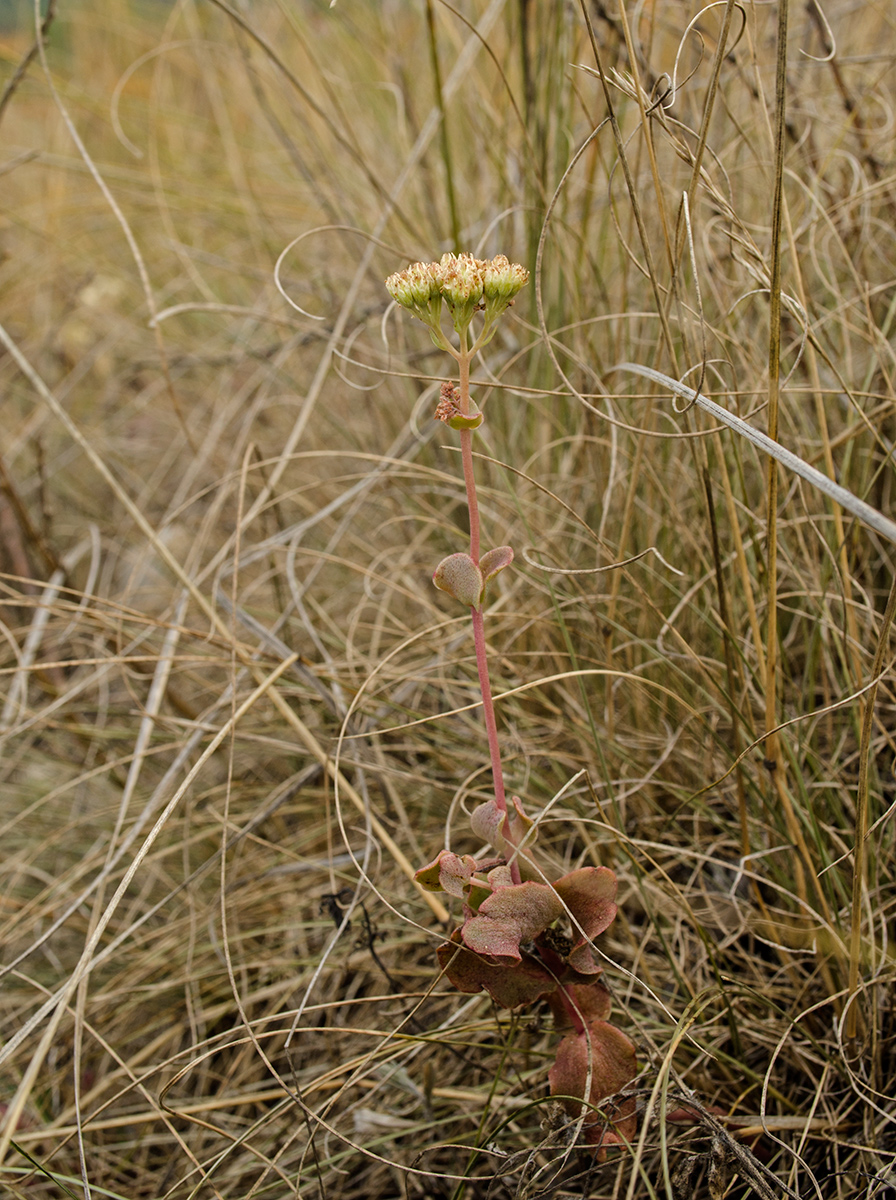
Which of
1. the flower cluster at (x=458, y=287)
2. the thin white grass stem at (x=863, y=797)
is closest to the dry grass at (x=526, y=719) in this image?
the thin white grass stem at (x=863, y=797)

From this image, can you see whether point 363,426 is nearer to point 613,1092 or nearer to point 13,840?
point 13,840

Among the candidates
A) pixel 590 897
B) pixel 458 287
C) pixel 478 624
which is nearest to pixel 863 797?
pixel 590 897

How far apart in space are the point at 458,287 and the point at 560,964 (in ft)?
1.71

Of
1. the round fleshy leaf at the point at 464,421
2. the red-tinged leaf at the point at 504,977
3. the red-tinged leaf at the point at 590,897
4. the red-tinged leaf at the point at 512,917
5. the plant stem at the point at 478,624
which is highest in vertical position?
the round fleshy leaf at the point at 464,421

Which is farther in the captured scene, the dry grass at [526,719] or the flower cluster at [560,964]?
the dry grass at [526,719]

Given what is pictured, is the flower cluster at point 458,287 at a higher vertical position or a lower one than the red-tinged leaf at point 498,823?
higher

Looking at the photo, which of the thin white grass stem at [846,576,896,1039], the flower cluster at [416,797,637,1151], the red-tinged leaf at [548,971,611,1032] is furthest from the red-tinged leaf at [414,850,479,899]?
the thin white grass stem at [846,576,896,1039]

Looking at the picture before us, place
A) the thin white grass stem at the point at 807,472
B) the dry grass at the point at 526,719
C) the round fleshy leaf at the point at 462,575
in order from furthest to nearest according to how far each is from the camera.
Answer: the dry grass at the point at 526,719
the round fleshy leaf at the point at 462,575
the thin white grass stem at the point at 807,472

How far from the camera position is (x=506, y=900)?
25.2 inches

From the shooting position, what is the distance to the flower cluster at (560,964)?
2.17 ft

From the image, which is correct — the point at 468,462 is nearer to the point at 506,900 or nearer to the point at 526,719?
the point at 506,900

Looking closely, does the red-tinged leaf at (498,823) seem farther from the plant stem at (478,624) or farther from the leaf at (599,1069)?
the leaf at (599,1069)

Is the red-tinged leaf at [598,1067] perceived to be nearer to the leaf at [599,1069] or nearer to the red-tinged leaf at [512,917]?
the leaf at [599,1069]

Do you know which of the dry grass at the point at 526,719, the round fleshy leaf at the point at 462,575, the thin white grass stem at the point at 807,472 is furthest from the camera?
the dry grass at the point at 526,719
